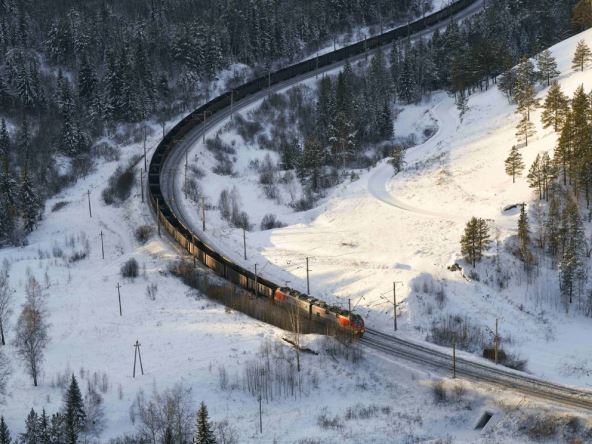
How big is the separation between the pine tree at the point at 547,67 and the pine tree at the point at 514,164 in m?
24.4

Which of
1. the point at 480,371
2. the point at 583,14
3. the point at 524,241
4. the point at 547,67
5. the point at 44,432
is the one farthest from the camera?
the point at 583,14

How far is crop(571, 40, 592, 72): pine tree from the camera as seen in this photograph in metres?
100

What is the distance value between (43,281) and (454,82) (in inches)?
2924

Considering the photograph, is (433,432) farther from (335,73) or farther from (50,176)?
(335,73)

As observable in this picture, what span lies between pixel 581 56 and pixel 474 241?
4510cm

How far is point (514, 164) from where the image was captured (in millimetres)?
81812

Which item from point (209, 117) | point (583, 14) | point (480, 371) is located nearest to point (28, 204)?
point (209, 117)

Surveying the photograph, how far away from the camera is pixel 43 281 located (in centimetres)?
7150

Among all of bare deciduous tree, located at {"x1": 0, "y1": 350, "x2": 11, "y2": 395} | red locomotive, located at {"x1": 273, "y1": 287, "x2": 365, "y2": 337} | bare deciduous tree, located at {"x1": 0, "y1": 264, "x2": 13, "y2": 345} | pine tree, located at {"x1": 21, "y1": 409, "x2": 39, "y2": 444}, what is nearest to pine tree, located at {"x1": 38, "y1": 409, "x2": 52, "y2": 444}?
pine tree, located at {"x1": 21, "y1": 409, "x2": 39, "y2": 444}

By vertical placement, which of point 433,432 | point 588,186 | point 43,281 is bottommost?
point 433,432

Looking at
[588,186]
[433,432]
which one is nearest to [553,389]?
[433,432]

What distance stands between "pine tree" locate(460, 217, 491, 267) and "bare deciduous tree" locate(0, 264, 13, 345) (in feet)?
139

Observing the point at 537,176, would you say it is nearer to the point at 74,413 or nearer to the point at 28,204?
the point at 74,413

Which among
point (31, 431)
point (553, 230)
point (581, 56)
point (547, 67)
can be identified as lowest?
point (31, 431)
